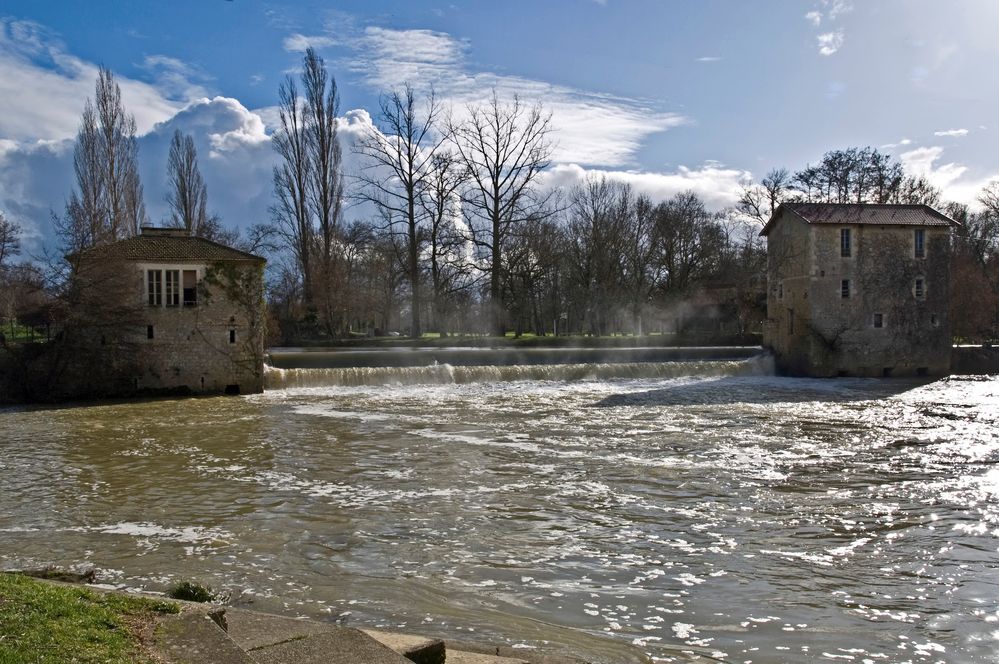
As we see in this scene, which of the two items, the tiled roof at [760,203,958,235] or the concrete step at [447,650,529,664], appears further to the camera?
the tiled roof at [760,203,958,235]

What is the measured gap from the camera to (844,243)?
29.6m

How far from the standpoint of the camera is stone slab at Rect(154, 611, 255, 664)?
374cm

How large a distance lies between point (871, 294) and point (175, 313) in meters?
26.2

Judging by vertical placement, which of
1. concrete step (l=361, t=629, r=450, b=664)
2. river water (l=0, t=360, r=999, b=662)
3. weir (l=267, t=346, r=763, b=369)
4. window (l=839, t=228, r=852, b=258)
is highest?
window (l=839, t=228, r=852, b=258)

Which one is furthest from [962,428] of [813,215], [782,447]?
[813,215]

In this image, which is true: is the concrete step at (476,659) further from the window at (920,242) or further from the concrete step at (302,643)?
the window at (920,242)

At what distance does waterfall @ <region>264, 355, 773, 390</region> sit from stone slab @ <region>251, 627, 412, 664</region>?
2079cm

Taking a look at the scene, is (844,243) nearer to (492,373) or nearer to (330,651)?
(492,373)

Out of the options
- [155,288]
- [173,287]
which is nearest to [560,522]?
[173,287]

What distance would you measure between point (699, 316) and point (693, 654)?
4266 cm

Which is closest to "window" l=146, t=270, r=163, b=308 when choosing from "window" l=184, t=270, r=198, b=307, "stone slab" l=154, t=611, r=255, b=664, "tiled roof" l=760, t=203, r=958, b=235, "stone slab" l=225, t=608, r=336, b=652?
"window" l=184, t=270, r=198, b=307

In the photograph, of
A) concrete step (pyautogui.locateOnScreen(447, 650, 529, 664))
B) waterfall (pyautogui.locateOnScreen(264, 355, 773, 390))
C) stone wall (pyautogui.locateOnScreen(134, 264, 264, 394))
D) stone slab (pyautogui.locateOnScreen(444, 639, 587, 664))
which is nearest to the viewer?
concrete step (pyautogui.locateOnScreen(447, 650, 529, 664))

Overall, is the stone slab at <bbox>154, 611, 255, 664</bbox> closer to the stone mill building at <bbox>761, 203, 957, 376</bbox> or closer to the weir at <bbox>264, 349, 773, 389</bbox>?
the weir at <bbox>264, 349, 773, 389</bbox>

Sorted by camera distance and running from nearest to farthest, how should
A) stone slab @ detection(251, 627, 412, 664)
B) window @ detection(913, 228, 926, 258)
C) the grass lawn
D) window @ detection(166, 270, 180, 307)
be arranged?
the grass lawn → stone slab @ detection(251, 627, 412, 664) → window @ detection(166, 270, 180, 307) → window @ detection(913, 228, 926, 258)
